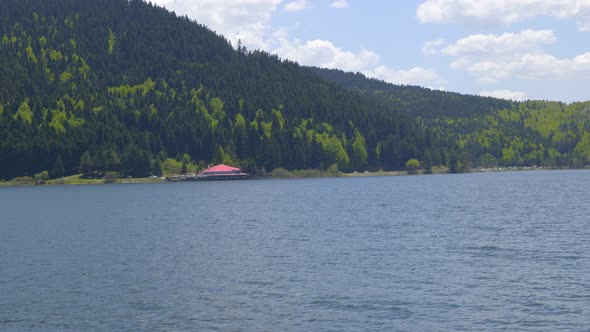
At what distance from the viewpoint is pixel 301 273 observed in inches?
2298

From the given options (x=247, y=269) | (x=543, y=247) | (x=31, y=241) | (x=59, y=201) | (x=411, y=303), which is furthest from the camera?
(x=59, y=201)

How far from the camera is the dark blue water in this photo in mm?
43438

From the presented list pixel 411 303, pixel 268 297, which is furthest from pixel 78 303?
pixel 411 303

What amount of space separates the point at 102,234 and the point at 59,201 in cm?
7711

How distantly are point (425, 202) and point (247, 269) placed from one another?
88.8 m

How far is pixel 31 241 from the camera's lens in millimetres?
84062

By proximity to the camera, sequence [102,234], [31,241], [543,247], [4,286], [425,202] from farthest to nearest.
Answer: [425,202] < [102,234] < [31,241] < [543,247] < [4,286]

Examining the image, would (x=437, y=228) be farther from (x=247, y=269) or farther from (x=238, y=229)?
(x=247, y=269)

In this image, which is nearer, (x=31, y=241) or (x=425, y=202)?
(x=31, y=241)

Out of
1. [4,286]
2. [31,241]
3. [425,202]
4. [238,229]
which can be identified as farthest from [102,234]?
[425,202]

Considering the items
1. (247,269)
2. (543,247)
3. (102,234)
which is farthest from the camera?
(102,234)

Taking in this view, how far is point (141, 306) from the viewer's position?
4716cm

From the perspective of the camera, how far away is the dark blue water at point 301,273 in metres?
43.4

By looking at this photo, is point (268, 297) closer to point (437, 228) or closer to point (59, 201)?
point (437, 228)
